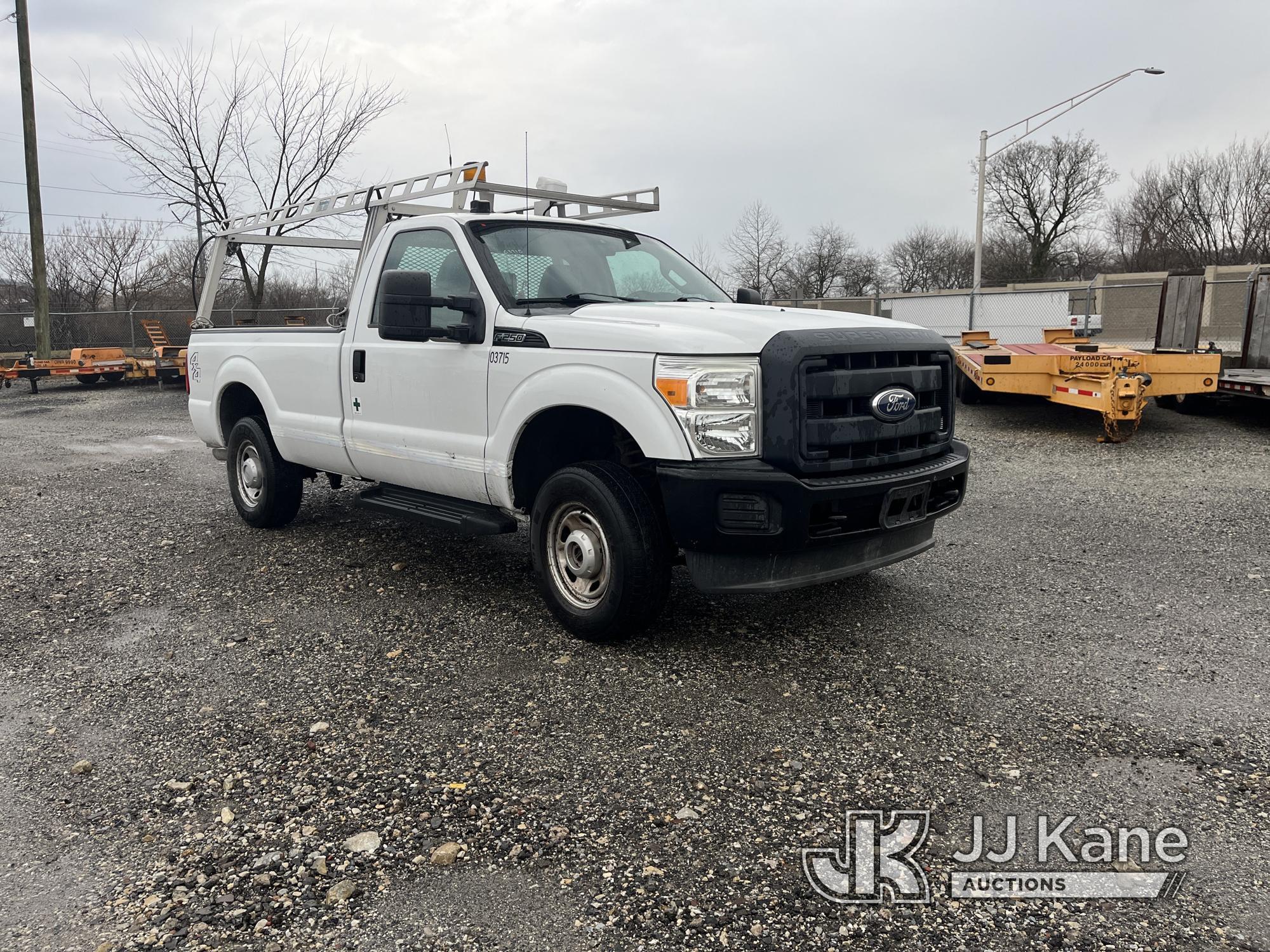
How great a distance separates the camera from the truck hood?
4.05m

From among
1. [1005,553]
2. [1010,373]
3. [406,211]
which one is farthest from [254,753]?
[1010,373]

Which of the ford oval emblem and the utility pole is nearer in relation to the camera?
the ford oval emblem

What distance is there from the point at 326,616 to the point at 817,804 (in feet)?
10.2

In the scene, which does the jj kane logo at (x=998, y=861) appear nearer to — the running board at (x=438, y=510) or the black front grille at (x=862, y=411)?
the black front grille at (x=862, y=411)

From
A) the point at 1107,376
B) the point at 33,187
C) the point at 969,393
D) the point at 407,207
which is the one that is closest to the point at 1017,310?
the point at 969,393

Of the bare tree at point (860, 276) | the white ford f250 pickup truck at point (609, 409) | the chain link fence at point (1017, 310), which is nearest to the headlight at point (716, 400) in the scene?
the white ford f250 pickup truck at point (609, 409)

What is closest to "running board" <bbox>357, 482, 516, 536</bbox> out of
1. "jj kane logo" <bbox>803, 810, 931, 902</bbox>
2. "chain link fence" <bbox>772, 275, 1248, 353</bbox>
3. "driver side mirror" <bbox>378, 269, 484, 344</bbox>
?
"driver side mirror" <bbox>378, 269, 484, 344</bbox>

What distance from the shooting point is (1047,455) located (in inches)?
398

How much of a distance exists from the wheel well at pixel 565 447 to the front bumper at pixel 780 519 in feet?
1.81

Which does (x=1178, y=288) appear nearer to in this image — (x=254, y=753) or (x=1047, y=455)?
(x=1047, y=455)

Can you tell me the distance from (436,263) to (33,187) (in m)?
22.9

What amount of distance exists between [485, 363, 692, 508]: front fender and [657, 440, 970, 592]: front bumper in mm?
130

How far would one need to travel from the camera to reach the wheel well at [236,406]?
727 centimetres

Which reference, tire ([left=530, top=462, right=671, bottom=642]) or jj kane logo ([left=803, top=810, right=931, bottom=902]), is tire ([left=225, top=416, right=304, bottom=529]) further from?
jj kane logo ([left=803, top=810, right=931, bottom=902])
